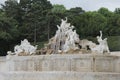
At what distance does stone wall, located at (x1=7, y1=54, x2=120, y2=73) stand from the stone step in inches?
26.1

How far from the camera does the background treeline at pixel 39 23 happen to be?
4975 centimetres

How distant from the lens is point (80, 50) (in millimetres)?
31406

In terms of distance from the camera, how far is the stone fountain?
29.5m

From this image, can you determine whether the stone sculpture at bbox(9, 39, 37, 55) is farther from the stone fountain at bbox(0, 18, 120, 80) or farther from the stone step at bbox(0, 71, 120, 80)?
the stone step at bbox(0, 71, 120, 80)

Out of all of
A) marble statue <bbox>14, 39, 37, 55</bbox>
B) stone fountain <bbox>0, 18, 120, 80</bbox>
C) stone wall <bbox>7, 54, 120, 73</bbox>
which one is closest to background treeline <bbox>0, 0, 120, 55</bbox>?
marble statue <bbox>14, 39, 37, 55</bbox>

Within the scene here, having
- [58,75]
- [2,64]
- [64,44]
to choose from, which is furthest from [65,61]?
[2,64]

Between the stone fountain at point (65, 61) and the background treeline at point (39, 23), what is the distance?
1298cm

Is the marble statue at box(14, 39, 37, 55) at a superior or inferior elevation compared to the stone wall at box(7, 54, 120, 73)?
superior

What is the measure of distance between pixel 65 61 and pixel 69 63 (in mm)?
327

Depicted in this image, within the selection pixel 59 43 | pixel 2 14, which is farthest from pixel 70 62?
pixel 2 14

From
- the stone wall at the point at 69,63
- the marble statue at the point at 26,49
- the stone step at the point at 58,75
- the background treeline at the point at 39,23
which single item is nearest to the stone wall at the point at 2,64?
the stone step at the point at 58,75

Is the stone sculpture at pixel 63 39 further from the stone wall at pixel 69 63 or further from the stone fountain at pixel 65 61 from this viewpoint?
the stone wall at pixel 69 63

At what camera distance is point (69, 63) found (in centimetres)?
3064

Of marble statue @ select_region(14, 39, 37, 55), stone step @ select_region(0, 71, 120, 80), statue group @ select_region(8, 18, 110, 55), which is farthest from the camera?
marble statue @ select_region(14, 39, 37, 55)
